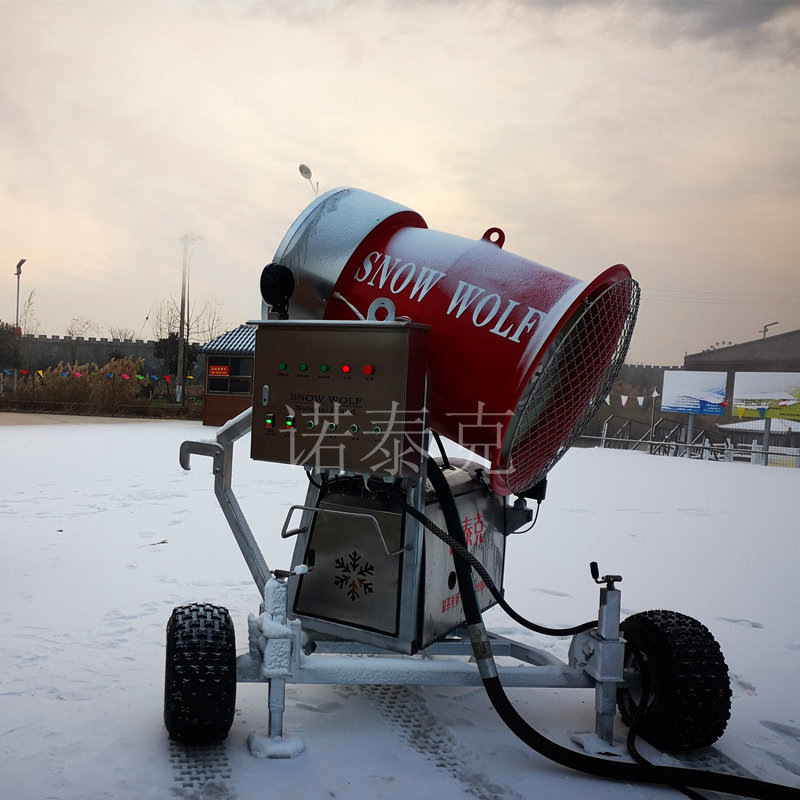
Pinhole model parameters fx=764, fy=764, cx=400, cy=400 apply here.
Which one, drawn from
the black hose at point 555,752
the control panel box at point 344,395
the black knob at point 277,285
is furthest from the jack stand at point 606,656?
the black knob at point 277,285

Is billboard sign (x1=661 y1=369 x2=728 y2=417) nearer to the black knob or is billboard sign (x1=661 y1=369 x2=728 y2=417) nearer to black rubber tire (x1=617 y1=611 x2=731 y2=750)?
black rubber tire (x1=617 y1=611 x2=731 y2=750)

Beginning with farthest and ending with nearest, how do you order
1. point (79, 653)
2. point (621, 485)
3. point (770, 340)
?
point (770, 340)
point (621, 485)
point (79, 653)

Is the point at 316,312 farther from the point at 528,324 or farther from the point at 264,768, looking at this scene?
the point at 264,768

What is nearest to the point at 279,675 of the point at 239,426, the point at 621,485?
the point at 239,426

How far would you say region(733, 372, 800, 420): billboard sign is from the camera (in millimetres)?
22172

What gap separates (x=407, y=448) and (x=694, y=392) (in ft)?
77.5

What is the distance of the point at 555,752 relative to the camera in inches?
91.2

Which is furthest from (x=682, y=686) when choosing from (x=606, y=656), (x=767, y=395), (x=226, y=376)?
(x=767, y=395)

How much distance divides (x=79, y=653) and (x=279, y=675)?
1347 mm

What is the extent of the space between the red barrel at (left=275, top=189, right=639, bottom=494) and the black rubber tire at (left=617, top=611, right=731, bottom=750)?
27.0 inches

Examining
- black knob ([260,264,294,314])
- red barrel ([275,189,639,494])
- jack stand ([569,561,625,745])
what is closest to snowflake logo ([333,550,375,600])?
red barrel ([275,189,639,494])

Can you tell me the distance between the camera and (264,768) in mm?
2332

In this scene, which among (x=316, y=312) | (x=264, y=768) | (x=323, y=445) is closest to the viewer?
(x=264, y=768)

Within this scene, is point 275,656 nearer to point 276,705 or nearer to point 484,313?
point 276,705
